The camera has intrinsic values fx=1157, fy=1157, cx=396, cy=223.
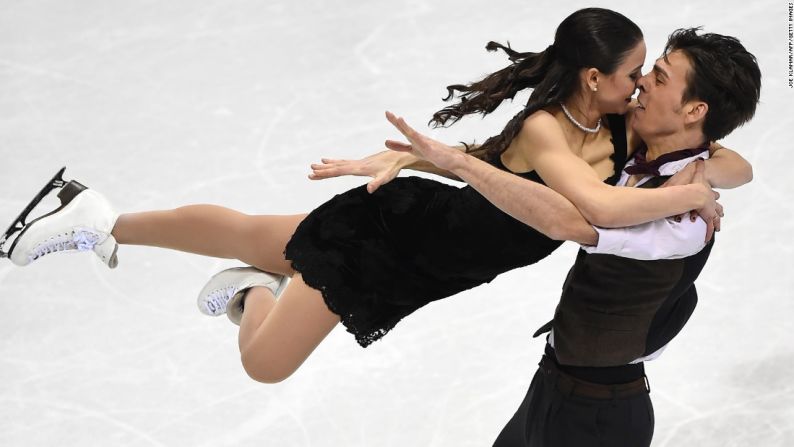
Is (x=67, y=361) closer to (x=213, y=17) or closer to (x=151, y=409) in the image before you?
(x=151, y=409)

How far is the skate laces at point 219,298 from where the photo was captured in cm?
355

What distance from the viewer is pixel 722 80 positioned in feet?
9.06

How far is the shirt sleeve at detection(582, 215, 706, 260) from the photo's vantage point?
269 centimetres

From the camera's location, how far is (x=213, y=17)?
6.87m

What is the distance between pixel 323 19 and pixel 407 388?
324 cm

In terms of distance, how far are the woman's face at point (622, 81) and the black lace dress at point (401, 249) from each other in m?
0.35

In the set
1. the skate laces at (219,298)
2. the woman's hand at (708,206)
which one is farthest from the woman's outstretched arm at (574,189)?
the skate laces at (219,298)

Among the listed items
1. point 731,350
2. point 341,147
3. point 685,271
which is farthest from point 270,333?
point 341,147

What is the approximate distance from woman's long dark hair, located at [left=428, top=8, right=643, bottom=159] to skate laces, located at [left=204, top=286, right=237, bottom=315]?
0.87 meters

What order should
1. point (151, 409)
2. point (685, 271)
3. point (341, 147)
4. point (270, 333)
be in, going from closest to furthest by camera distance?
point (685, 271)
point (270, 333)
point (151, 409)
point (341, 147)

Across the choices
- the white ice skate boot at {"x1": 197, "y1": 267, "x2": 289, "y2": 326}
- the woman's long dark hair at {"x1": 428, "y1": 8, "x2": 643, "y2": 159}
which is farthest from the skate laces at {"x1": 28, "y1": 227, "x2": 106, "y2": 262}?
the woman's long dark hair at {"x1": 428, "y1": 8, "x2": 643, "y2": 159}

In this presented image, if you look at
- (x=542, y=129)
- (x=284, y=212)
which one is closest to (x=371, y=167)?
(x=542, y=129)

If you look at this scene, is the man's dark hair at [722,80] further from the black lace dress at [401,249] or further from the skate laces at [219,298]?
the skate laces at [219,298]

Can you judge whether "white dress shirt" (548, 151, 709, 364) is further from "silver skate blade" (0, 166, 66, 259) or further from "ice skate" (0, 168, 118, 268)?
"silver skate blade" (0, 166, 66, 259)
